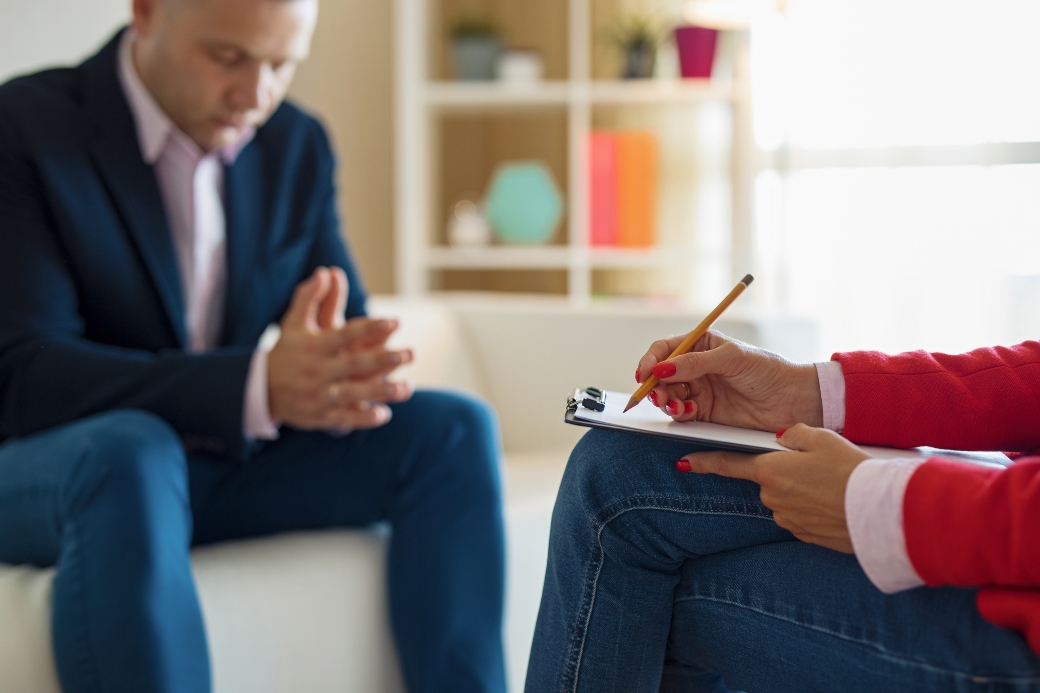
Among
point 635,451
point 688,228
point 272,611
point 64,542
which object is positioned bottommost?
point 272,611

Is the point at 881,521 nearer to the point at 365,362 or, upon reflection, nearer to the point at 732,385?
the point at 732,385

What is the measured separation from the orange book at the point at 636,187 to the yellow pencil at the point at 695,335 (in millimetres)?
2216

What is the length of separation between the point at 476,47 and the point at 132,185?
190 centimetres

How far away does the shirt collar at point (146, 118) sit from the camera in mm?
1302

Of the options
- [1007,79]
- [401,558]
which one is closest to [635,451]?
[401,558]

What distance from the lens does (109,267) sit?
122cm

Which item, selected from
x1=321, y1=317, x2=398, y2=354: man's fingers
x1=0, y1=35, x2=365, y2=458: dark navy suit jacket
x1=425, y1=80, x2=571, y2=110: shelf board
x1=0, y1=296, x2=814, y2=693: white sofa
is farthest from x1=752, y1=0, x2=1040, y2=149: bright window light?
x1=321, y1=317, x2=398, y2=354: man's fingers

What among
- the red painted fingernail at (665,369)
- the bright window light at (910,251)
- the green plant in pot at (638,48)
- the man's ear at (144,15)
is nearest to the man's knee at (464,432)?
the red painted fingernail at (665,369)

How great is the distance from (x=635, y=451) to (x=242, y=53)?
84 cm

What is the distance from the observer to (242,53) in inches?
51.0

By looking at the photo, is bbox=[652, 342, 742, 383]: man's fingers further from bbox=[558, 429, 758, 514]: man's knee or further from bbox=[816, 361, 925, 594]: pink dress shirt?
bbox=[816, 361, 925, 594]: pink dress shirt

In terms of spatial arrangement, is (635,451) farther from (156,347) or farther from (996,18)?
(996,18)

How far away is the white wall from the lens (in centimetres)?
169

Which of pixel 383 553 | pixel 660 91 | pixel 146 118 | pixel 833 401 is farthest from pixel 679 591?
pixel 660 91
